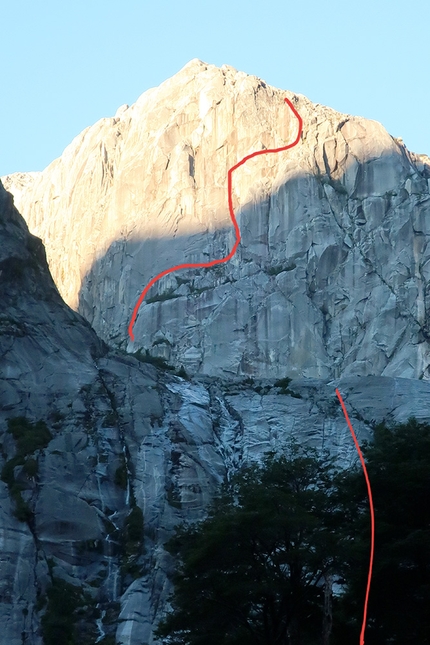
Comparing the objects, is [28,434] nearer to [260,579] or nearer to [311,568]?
[260,579]

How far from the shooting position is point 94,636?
2559 inches

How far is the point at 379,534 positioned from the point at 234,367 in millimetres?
74283

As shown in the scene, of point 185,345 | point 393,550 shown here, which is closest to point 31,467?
point 393,550

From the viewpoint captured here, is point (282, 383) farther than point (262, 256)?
No

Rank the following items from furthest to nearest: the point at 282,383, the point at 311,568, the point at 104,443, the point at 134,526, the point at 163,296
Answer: the point at 163,296 < the point at 282,383 < the point at 104,443 < the point at 134,526 < the point at 311,568

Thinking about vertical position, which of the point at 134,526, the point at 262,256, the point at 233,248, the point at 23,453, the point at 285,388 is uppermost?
the point at 233,248

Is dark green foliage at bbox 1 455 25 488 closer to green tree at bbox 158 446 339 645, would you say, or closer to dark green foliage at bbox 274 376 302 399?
dark green foliage at bbox 274 376 302 399

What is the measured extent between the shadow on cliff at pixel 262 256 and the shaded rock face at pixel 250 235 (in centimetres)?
16

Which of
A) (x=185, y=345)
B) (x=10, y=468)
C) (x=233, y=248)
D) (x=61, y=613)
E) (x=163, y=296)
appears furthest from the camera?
(x=233, y=248)

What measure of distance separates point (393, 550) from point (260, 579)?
5189mm

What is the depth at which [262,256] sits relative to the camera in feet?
422

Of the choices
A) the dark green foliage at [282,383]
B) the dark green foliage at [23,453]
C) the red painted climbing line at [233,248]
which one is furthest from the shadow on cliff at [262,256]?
the dark green foliage at [23,453]

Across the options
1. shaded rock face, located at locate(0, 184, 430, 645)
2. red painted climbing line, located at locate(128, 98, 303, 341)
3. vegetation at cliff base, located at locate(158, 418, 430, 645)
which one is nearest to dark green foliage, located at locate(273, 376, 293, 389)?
shaded rock face, located at locate(0, 184, 430, 645)

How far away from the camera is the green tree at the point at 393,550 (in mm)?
43531
